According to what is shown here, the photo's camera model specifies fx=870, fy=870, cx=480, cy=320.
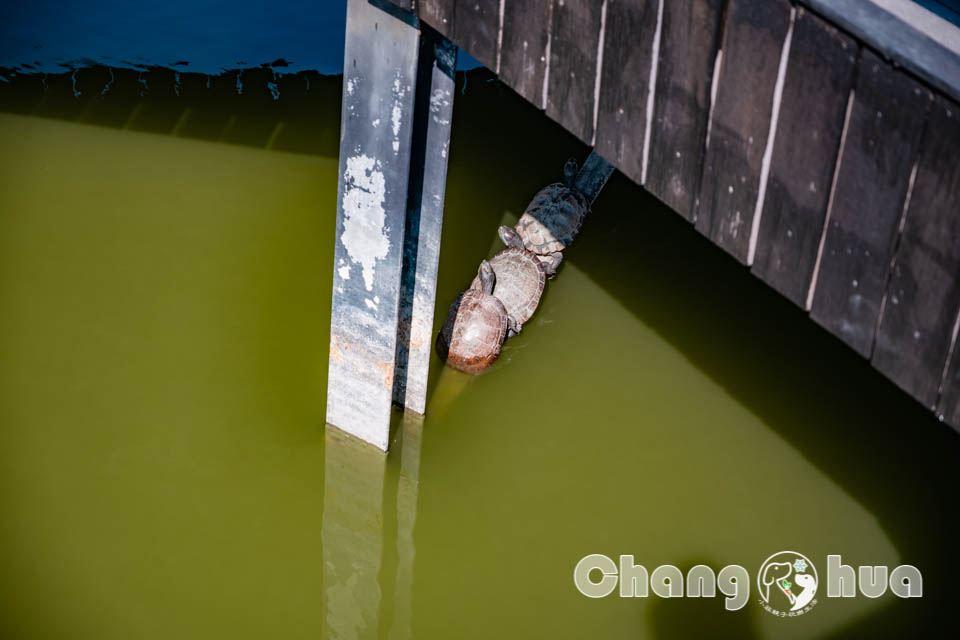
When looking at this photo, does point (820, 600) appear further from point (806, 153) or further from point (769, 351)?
point (806, 153)

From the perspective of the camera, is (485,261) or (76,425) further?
(485,261)

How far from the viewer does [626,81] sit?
230 cm

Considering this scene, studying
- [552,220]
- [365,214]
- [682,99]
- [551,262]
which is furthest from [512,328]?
[682,99]

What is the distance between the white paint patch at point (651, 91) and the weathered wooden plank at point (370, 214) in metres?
1.03

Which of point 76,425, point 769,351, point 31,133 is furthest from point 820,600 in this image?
point 31,133

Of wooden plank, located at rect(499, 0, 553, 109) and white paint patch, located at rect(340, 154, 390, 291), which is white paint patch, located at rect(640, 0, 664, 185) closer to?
wooden plank, located at rect(499, 0, 553, 109)

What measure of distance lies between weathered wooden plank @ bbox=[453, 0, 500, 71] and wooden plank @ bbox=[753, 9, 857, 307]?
0.91 meters

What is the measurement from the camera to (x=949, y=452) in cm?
455

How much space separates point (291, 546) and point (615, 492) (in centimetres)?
156

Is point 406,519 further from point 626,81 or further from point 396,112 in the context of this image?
point 626,81

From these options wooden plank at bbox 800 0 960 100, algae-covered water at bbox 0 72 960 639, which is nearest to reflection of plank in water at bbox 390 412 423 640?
algae-covered water at bbox 0 72 960 639

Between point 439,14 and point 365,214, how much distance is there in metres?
0.97

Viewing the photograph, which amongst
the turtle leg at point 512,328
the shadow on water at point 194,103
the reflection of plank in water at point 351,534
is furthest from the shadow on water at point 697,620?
the shadow on water at point 194,103

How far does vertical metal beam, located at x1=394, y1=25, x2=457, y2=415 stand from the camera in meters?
3.30
